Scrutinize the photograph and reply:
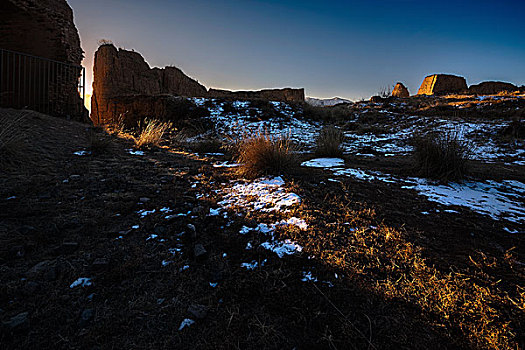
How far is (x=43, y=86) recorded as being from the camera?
7.74 metres

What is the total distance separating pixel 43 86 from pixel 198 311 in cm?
1045

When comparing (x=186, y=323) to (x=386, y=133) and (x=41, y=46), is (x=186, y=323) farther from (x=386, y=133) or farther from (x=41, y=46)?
(x=41, y=46)

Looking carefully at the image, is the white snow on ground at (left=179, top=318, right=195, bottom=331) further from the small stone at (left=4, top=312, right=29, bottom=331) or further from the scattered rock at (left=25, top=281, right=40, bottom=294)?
the scattered rock at (left=25, top=281, right=40, bottom=294)

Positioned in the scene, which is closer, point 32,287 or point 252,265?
point 32,287

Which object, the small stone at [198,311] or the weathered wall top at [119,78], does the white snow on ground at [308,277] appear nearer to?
the small stone at [198,311]

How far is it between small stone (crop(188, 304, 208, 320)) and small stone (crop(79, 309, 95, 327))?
0.40 m

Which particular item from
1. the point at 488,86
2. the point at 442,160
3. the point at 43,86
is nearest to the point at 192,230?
the point at 442,160

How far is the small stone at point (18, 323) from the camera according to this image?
88 centimetres

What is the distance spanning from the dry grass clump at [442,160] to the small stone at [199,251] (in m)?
2.56

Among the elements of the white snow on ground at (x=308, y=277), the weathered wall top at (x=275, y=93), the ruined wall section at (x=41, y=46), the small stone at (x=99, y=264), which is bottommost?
the small stone at (x=99, y=264)

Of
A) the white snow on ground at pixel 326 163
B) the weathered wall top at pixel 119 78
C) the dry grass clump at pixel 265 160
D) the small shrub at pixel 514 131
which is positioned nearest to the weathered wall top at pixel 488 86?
the small shrub at pixel 514 131

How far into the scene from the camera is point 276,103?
38.5ft

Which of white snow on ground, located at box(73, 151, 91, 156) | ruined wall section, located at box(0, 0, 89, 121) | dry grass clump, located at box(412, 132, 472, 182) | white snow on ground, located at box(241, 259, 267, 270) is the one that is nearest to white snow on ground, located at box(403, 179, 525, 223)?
dry grass clump, located at box(412, 132, 472, 182)

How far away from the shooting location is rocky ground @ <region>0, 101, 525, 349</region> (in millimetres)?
838
